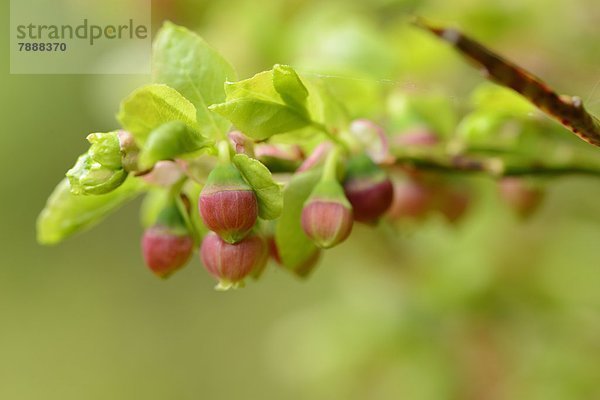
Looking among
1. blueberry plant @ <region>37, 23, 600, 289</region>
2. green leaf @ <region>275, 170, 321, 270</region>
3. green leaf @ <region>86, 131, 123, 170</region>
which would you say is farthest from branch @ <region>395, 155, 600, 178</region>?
green leaf @ <region>86, 131, 123, 170</region>

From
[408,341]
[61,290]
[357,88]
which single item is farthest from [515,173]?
[61,290]

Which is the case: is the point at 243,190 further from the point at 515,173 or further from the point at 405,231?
the point at 405,231

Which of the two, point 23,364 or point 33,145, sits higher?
point 33,145

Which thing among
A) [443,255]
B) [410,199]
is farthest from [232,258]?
[443,255]

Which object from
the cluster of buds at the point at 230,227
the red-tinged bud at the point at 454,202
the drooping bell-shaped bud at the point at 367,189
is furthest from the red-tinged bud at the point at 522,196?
the cluster of buds at the point at 230,227

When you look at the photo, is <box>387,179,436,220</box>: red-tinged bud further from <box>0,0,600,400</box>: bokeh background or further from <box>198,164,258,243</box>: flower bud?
<box>198,164,258,243</box>: flower bud

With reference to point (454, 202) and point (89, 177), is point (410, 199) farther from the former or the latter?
point (89, 177)
